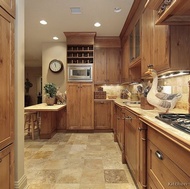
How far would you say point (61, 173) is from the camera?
7.43 ft

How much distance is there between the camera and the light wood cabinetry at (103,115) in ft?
14.8

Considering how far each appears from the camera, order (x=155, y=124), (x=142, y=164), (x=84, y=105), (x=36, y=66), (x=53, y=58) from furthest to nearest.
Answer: (x=36, y=66) < (x=53, y=58) < (x=84, y=105) < (x=142, y=164) < (x=155, y=124)

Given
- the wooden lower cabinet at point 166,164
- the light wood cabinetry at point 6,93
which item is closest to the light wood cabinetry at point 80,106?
the light wood cabinetry at point 6,93

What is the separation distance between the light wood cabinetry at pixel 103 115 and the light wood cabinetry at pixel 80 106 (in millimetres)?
151

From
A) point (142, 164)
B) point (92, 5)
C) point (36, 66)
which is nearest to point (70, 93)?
point (92, 5)

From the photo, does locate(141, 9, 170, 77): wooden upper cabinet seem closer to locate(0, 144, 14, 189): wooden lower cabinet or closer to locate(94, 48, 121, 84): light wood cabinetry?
locate(0, 144, 14, 189): wooden lower cabinet

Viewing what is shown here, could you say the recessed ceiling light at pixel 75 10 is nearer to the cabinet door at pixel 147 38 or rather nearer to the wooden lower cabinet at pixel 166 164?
the cabinet door at pixel 147 38

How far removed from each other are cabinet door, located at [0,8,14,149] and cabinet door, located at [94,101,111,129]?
3171mm

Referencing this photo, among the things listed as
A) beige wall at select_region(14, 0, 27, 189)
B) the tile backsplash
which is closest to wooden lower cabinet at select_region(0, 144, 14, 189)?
beige wall at select_region(14, 0, 27, 189)

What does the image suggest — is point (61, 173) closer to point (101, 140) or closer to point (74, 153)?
point (74, 153)

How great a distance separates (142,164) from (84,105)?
9.96 ft

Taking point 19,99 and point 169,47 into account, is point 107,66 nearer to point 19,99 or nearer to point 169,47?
point 169,47

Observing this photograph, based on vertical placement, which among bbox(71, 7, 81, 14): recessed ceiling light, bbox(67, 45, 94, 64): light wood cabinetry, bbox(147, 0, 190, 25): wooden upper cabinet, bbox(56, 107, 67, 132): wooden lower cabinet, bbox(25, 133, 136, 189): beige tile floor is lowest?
bbox(25, 133, 136, 189): beige tile floor

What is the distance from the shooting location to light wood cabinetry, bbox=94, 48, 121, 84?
15.3ft
